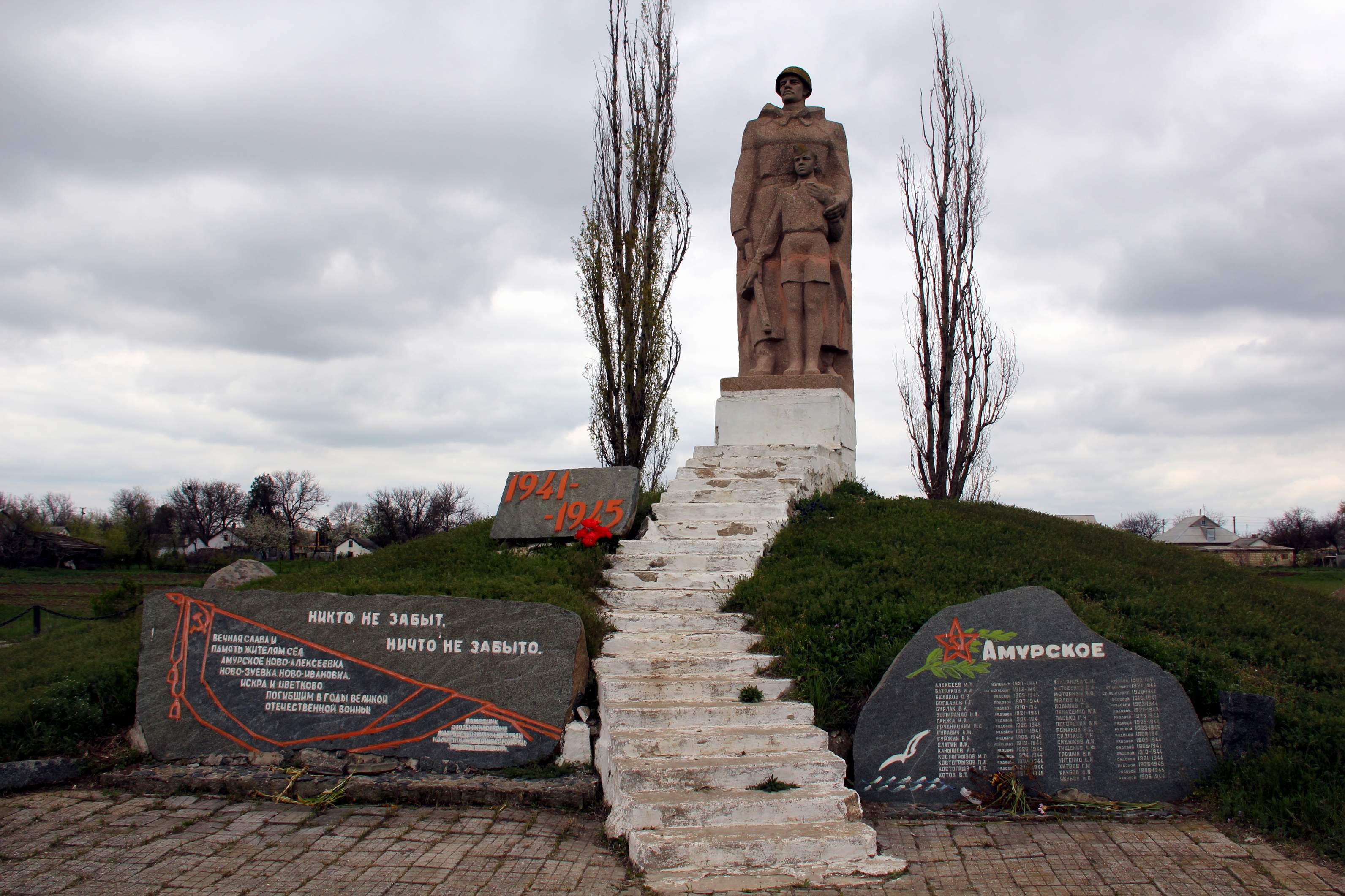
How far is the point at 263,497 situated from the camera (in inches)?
1940

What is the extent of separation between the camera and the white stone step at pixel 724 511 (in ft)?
25.2

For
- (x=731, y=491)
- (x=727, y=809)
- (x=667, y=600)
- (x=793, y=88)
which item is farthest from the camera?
(x=793, y=88)

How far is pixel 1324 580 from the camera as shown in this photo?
61.7 ft

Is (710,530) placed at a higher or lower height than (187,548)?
lower

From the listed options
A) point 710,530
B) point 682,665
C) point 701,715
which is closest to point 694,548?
point 710,530

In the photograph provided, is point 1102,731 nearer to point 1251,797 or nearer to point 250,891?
point 1251,797

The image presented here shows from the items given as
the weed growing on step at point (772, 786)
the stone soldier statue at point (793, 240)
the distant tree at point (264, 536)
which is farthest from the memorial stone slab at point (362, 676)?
the distant tree at point (264, 536)

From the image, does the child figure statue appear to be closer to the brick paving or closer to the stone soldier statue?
the stone soldier statue

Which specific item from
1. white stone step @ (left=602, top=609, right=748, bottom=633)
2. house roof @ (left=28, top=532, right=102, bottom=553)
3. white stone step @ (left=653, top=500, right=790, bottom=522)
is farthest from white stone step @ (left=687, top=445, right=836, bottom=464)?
house roof @ (left=28, top=532, right=102, bottom=553)

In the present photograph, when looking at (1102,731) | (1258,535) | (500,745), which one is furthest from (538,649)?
(1258,535)

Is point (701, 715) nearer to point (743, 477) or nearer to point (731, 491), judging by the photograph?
point (731, 491)

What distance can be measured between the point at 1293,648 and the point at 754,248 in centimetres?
645

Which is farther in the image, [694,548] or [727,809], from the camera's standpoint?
[694,548]

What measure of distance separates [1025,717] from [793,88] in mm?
7937
